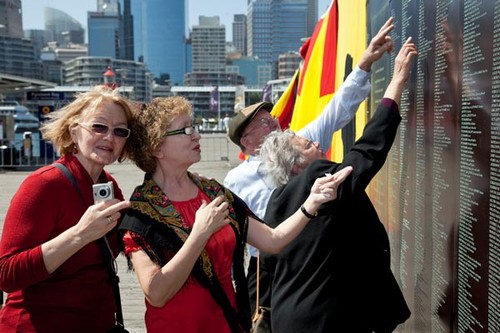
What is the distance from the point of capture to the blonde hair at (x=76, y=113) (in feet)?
8.12

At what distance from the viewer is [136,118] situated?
2553 millimetres

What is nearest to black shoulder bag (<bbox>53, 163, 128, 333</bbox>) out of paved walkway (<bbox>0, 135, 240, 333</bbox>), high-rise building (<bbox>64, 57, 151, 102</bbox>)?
paved walkway (<bbox>0, 135, 240, 333</bbox>)

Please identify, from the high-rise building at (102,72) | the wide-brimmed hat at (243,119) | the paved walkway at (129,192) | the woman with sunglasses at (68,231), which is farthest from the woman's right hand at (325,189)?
the high-rise building at (102,72)

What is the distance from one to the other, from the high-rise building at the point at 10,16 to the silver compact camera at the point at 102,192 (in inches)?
7495

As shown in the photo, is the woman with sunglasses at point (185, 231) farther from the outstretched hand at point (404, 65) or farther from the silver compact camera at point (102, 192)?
the outstretched hand at point (404, 65)

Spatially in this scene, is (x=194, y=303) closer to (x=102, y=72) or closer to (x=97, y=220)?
(x=97, y=220)

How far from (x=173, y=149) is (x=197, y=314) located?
0.63m

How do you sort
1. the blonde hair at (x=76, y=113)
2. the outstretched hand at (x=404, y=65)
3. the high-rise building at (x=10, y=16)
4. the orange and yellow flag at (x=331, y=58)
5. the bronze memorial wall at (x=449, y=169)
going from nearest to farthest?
the bronze memorial wall at (x=449, y=169) → the blonde hair at (x=76, y=113) → the outstretched hand at (x=404, y=65) → the orange and yellow flag at (x=331, y=58) → the high-rise building at (x=10, y=16)

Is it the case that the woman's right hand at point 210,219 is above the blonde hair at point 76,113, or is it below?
below

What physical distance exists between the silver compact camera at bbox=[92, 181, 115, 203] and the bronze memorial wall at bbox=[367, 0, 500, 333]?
126 cm

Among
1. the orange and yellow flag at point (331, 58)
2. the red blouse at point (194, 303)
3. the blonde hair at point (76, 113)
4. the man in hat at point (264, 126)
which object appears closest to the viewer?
the red blouse at point (194, 303)

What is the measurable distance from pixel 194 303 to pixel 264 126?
1.86 meters

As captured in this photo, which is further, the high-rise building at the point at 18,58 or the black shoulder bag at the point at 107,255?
the high-rise building at the point at 18,58

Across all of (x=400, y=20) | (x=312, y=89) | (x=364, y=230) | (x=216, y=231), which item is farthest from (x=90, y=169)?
(x=312, y=89)
